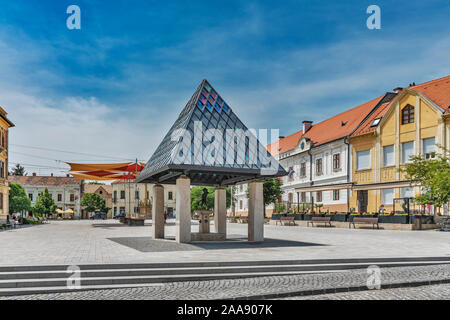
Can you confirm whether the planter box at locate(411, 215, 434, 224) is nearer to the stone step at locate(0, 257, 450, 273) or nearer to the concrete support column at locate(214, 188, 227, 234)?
the concrete support column at locate(214, 188, 227, 234)

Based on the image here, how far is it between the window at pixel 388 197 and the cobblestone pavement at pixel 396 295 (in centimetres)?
2690

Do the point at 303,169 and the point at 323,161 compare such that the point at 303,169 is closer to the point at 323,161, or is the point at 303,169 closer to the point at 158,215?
the point at 323,161

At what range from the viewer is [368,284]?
908cm

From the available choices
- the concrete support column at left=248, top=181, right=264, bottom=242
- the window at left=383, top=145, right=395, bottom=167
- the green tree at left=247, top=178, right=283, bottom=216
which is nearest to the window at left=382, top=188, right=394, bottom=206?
the window at left=383, top=145, right=395, bottom=167

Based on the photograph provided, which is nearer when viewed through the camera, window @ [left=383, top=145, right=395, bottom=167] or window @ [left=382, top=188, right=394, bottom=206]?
window @ [left=382, top=188, right=394, bottom=206]

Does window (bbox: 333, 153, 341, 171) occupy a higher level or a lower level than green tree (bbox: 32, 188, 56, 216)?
higher

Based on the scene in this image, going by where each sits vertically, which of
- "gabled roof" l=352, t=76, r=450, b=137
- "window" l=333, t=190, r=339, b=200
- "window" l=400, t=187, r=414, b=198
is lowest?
"window" l=333, t=190, r=339, b=200

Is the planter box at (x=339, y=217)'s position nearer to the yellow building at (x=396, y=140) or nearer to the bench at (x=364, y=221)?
the bench at (x=364, y=221)

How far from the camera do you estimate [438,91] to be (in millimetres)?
33500

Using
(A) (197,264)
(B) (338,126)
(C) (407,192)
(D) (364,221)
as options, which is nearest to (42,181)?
(B) (338,126)

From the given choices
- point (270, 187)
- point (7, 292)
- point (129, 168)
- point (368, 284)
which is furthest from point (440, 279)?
point (270, 187)

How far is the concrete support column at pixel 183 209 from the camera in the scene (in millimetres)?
16188

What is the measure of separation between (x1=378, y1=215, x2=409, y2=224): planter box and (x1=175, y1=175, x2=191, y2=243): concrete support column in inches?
675

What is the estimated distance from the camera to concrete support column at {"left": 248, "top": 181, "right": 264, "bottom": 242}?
684 inches
